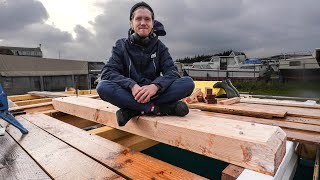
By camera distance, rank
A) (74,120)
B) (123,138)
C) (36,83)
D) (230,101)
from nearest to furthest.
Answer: (123,138), (74,120), (230,101), (36,83)

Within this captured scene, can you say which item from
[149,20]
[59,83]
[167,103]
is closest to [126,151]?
[167,103]

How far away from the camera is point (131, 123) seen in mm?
2072

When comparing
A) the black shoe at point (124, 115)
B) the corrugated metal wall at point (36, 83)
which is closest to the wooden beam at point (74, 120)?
the black shoe at point (124, 115)

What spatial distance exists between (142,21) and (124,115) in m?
0.90

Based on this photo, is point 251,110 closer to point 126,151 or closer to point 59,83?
point 126,151

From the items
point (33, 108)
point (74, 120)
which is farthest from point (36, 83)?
point (74, 120)

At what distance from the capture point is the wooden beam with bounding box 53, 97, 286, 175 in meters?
1.28

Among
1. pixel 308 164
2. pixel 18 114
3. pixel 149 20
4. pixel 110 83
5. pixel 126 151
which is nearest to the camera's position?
pixel 126 151

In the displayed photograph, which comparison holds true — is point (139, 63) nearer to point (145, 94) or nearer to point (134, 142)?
point (145, 94)

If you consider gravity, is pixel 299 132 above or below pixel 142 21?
below

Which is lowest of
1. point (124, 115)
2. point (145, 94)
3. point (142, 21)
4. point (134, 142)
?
point (134, 142)

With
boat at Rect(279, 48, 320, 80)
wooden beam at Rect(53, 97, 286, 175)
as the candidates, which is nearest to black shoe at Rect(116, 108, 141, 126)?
wooden beam at Rect(53, 97, 286, 175)

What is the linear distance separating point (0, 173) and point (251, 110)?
2640mm

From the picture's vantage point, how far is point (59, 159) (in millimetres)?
1564
